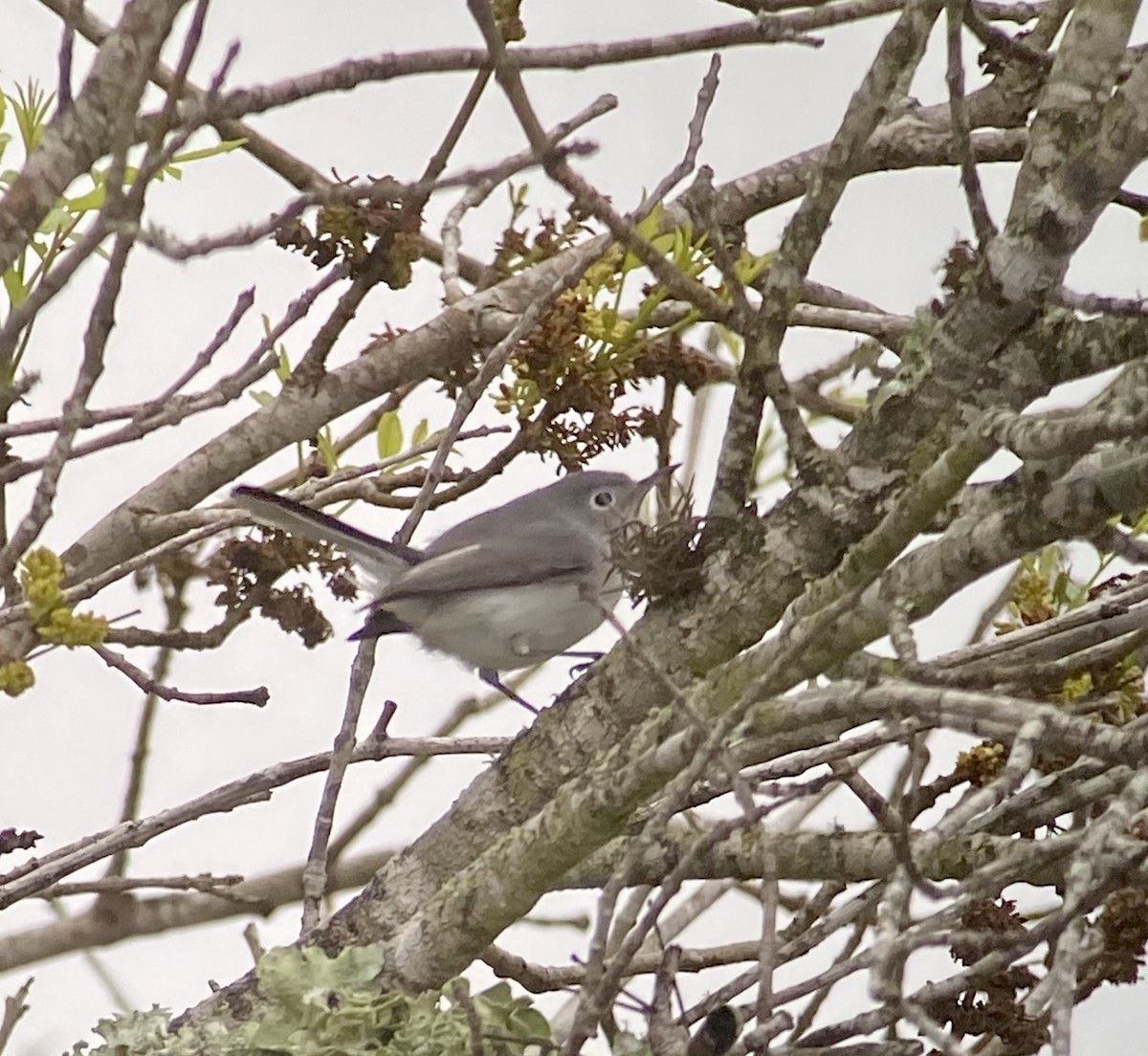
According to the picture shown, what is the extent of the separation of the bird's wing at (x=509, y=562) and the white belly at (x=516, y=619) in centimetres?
2

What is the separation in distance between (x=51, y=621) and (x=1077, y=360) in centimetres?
98

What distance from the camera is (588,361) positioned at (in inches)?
80.0

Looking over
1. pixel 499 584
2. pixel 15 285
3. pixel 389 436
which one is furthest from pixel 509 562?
pixel 15 285

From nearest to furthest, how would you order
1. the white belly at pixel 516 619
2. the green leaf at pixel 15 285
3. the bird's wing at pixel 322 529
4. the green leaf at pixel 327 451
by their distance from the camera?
the green leaf at pixel 15 285, the bird's wing at pixel 322 529, the green leaf at pixel 327 451, the white belly at pixel 516 619

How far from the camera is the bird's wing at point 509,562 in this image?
2857 millimetres

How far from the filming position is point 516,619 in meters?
2.92

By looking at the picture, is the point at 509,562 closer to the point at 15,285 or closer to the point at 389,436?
the point at 389,436

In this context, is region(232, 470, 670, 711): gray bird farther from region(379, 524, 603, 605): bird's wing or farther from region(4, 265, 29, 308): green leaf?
region(4, 265, 29, 308): green leaf

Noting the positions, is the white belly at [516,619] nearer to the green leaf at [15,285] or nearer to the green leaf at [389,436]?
the green leaf at [389,436]

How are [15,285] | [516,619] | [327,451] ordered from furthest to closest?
[516,619] < [327,451] < [15,285]

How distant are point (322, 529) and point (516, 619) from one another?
631mm

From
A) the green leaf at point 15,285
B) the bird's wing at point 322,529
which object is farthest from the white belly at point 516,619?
the green leaf at point 15,285

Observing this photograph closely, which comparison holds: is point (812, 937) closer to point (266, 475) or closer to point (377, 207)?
point (377, 207)

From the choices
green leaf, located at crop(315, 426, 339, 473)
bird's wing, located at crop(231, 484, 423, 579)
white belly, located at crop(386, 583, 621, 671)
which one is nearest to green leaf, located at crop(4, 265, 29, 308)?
bird's wing, located at crop(231, 484, 423, 579)
